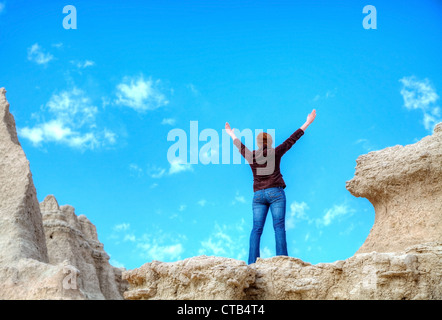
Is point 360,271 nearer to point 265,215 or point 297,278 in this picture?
point 297,278

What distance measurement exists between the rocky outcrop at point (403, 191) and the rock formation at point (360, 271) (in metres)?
0.01

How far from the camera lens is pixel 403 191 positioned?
755 cm

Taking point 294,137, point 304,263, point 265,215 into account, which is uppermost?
point 294,137

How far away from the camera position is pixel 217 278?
19.9ft

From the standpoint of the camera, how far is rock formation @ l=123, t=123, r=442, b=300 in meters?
6.04

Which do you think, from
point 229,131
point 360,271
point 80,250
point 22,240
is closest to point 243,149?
point 229,131

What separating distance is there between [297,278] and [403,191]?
7.37ft

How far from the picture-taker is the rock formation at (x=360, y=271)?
604 centimetres

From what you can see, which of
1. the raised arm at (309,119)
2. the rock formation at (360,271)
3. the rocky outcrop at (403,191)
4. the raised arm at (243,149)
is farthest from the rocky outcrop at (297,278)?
the raised arm at (309,119)

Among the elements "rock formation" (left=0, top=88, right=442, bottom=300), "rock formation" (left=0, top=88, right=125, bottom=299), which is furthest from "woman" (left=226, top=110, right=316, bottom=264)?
"rock formation" (left=0, top=88, right=125, bottom=299)

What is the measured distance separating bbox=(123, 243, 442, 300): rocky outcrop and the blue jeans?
66cm

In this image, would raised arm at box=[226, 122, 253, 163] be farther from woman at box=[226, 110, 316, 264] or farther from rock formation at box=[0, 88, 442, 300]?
rock formation at box=[0, 88, 442, 300]
